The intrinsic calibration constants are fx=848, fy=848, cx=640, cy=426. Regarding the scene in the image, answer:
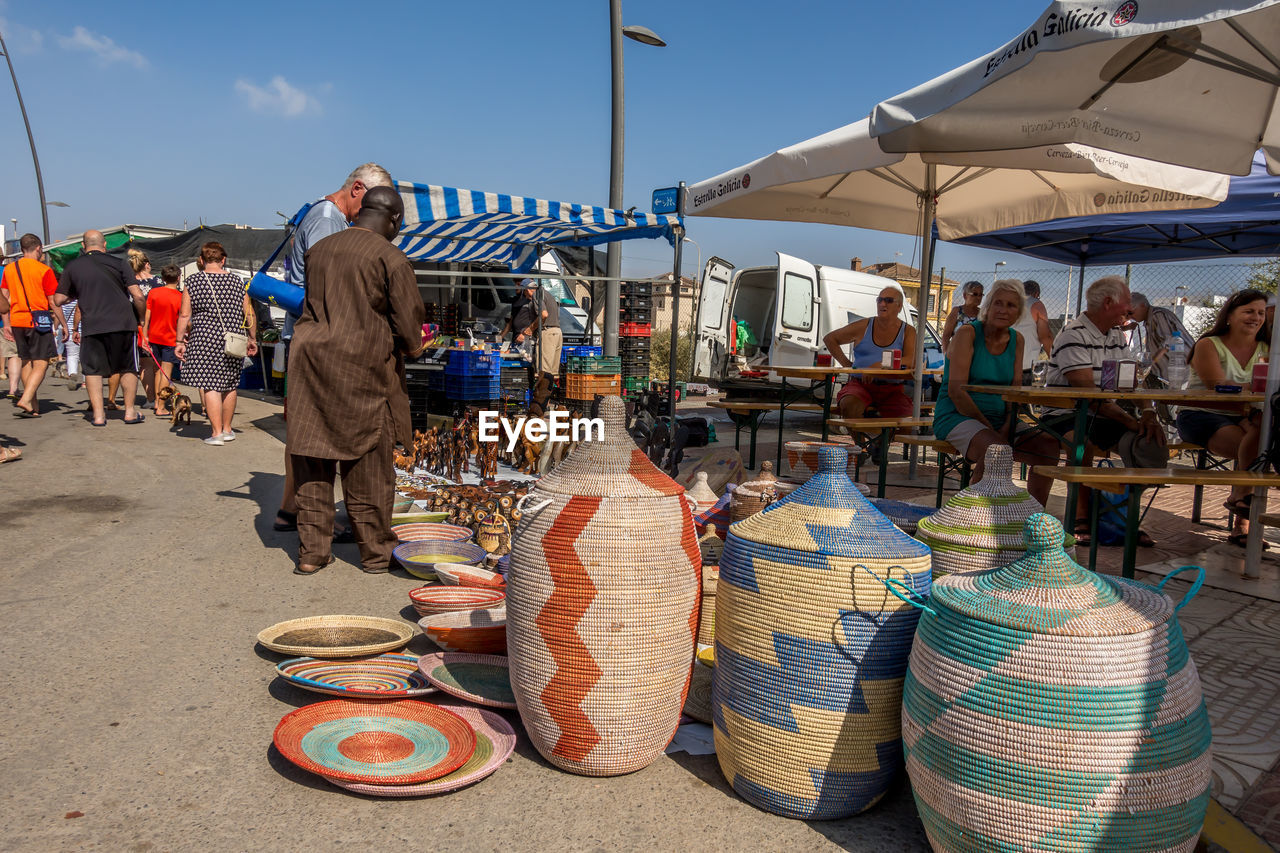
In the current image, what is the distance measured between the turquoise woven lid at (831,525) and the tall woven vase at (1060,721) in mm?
297

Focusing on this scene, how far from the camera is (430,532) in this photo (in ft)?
15.6

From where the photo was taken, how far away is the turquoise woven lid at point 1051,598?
5.88ft

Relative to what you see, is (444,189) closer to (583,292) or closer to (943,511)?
(943,511)

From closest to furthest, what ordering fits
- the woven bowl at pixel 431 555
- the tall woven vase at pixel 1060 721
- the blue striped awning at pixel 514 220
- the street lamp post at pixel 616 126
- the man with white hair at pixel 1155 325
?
the tall woven vase at pixel 1060 721 → the woven bowl at pixel 431 555 → the blue striped awning at pixel 514 220 → the man with white hair at pixel 1155 325 → the street lamp post at pixel 616 126

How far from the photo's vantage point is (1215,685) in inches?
122

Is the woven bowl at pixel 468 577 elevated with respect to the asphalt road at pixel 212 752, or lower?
elevated

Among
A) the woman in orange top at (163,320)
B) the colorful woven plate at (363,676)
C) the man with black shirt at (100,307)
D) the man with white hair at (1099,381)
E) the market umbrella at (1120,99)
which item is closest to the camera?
the colorful woven plate at (363,676)

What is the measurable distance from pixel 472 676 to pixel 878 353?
224 inches

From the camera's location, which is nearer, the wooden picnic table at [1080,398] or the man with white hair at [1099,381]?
the wooden picnic table at [1080,398]

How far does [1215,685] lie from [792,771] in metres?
1.95

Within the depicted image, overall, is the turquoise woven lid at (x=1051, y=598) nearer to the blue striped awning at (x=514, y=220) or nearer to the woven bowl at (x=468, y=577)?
the woven bowl at (x=468, y=577)

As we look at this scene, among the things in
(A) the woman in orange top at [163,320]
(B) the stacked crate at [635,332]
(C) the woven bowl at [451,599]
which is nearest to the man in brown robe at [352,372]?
(C) the woven bowl at [451,599]

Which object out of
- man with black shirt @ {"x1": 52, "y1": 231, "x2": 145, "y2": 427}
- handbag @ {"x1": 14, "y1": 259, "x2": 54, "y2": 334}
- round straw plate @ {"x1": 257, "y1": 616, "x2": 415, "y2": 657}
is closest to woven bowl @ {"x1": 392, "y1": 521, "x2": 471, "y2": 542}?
round straw plate @ {"x1": 257, "y1": 616, "x2": 415, "y2": 657}

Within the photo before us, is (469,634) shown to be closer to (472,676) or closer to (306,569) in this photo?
(472,676)
